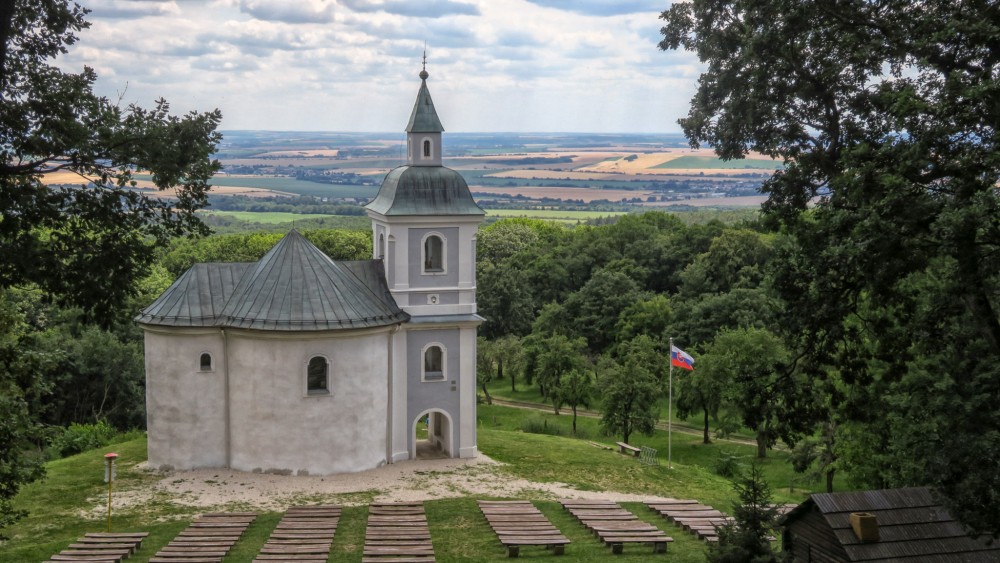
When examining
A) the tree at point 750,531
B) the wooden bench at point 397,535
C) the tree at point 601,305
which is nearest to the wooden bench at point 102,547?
the wooden bench at point 397,535

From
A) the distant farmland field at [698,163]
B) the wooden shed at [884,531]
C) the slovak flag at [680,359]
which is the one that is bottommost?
the wooden shed at [884,531]

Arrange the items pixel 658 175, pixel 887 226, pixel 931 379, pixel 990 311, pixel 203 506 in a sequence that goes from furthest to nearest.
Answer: pixel 658 175 < pixel 203 506 < pixel 931 379 < pixel 990 311 < pixel 887 226

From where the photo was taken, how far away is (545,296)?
80.9 meters

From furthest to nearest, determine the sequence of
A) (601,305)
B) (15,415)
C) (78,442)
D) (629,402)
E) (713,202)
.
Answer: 1. (713,202)
2. (601,305)
3. (629,402)
4. (78,442)
5. (15,415)

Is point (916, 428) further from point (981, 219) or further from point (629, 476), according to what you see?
point (629, 476)

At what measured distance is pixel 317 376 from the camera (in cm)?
3300

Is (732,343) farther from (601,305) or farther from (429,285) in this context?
(601,305)

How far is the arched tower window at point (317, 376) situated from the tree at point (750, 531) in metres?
16.3

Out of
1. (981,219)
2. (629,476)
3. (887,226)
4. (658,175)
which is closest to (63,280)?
(887,226)

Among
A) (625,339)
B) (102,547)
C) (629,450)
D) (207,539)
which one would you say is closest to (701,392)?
(629,450)

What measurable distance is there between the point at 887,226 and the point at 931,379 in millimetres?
8001

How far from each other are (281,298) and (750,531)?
18.3 metres

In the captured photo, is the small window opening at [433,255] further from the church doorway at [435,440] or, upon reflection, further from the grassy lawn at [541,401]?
the grassy lawn at [541,401]

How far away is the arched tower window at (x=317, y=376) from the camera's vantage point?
32.2 m
